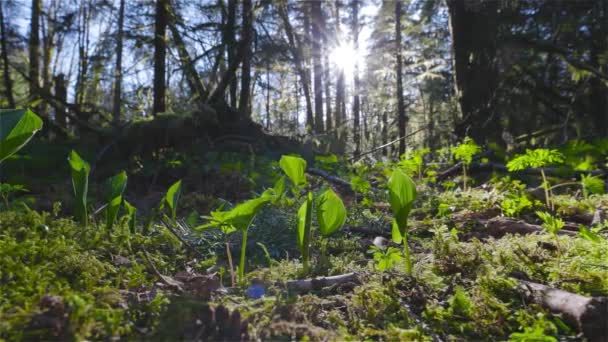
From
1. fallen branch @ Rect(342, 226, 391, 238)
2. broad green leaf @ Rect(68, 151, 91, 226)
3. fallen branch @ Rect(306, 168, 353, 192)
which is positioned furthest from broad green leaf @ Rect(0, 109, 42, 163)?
fallen branch @ Rect(306, 168, 353, 192)

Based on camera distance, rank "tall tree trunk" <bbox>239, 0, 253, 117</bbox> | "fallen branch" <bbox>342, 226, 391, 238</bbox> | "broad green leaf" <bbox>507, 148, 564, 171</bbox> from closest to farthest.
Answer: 1. "broad green leaf" <bbox>507, 148, 564, 171</bbox>
2. "fallen branch" <bbox>342, 226, 391, 238</bbox>
3. "tall tree trunk" <bbox>239, 0, 253, 117</bbox>

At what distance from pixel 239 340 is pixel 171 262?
918 millimetres

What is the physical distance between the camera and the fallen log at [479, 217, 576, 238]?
2.17 m

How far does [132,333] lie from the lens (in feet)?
3.13

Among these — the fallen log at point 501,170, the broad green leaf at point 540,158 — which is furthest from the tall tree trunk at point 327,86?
the broad green leaf at point 540,158

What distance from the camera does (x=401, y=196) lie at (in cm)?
146

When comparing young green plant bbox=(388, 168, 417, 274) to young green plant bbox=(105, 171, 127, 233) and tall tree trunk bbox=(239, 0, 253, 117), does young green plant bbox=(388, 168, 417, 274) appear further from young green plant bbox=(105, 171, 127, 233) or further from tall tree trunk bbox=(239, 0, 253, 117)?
tall tree trunk bbox=(239, 0, 253, 117)

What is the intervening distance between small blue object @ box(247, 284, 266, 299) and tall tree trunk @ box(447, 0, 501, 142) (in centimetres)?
475

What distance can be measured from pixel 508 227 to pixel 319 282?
1.47m

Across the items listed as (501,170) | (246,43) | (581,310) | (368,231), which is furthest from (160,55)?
(581,310)

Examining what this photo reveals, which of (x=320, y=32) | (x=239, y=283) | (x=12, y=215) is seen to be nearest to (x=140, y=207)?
(x=12, y=215)

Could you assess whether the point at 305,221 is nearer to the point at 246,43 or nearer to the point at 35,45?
the point at 246,43

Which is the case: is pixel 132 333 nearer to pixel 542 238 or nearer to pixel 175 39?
pixel 542 238

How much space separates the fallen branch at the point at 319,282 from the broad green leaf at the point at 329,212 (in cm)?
23
